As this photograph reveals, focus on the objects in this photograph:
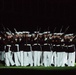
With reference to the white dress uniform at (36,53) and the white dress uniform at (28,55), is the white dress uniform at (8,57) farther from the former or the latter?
the white dress uniform at (36,53)

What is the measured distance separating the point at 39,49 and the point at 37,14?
191 inches

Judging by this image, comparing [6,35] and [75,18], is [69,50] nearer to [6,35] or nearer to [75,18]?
[6,35]

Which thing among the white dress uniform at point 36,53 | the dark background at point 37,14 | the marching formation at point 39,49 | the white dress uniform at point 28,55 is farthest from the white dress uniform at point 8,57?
the dark background at point 37,14

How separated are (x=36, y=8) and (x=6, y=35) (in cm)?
496

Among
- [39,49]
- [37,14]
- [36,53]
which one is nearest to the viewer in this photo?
[36,53]

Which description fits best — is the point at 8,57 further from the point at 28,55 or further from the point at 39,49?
the point at 39,49

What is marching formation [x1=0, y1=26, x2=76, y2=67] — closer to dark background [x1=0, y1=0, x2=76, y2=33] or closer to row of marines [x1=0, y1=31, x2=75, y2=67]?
row of marines [x1=0, y1=31, x2=75, y2=67]

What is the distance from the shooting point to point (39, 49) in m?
11.2

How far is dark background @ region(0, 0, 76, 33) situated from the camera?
15648 millimetres

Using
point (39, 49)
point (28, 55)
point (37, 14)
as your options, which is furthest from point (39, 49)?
point (37, 14)

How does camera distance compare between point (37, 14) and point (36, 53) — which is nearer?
point (36, 53)

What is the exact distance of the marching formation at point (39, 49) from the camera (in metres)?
11.1

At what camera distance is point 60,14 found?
51.8ft

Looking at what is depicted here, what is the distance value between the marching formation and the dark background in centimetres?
432
